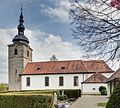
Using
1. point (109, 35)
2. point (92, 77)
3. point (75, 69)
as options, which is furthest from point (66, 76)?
point (109, 35)

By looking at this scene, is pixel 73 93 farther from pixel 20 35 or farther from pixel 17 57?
pixel 20 35

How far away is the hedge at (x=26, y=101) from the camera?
16.1 metres

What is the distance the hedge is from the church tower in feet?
109

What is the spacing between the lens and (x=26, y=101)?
1673cm

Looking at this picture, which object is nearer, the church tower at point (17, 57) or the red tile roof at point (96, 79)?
the red tile roof at point (96, 79)

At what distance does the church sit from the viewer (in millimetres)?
45969

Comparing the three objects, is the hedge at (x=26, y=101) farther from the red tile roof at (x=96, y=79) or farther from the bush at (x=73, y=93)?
the red tile roof at (x=96, y=79)

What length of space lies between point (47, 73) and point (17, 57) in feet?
23.6

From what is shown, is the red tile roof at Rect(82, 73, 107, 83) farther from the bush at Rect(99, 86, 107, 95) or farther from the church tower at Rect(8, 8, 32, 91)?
the church tower at Rect(8, 8, 32, 91)

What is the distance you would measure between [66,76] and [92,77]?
5.03m

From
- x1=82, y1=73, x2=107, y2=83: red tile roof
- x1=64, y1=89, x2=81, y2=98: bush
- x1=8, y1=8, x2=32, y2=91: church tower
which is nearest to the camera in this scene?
x1=64, y1=89, x2=81, y2=98: bush

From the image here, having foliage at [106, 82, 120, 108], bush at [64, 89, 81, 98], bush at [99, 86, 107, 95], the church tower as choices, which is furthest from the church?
foliage at [106, 82, 120, 108]

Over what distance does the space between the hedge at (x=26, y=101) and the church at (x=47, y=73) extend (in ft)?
91.3

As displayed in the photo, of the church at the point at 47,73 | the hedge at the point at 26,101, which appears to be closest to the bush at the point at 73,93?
the church at the point at 47,73
